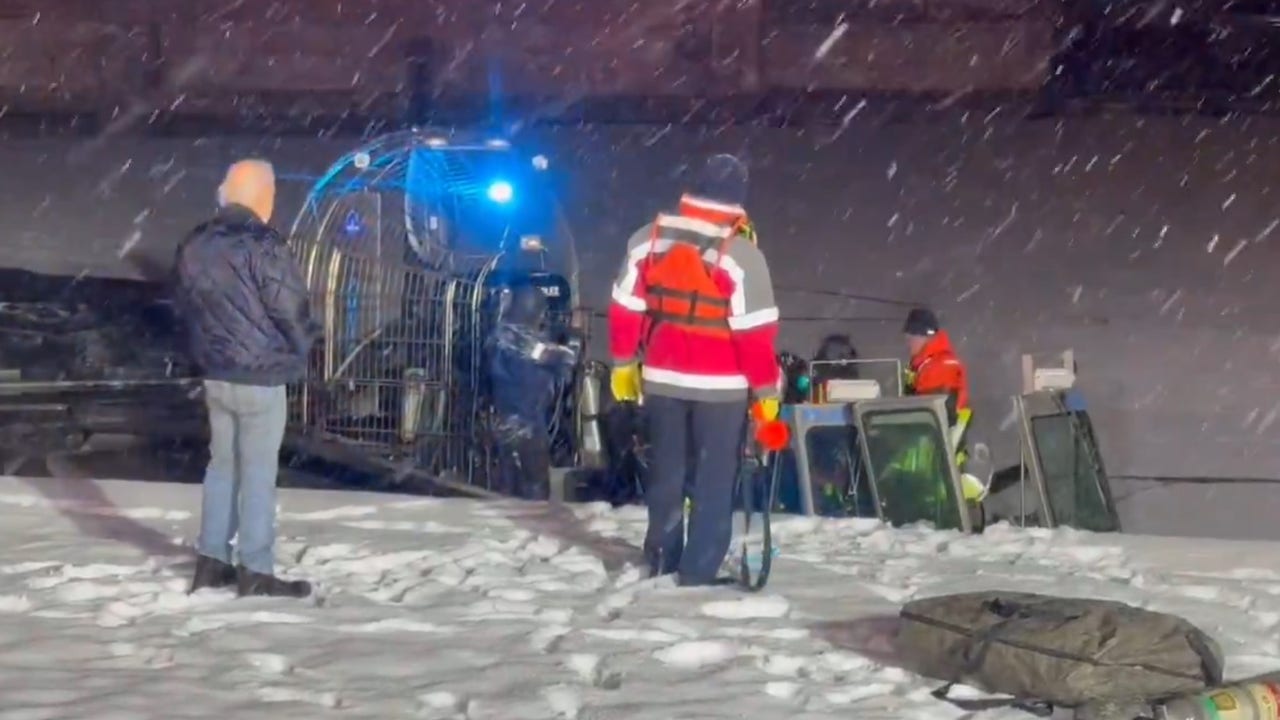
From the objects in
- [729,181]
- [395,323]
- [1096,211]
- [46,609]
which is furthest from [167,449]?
[1096,211]

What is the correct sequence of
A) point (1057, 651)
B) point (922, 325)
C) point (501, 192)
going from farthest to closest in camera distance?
1. point (501, 192)
2. point (922, 325)
3. point (1057, 651)

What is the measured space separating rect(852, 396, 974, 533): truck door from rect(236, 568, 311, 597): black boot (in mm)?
4190

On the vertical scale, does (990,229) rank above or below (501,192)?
above

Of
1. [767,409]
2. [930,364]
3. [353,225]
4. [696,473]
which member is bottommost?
[696,473]

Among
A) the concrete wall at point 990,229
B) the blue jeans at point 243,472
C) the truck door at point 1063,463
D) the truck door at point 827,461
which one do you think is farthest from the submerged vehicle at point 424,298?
the concrete wall at point 990,229

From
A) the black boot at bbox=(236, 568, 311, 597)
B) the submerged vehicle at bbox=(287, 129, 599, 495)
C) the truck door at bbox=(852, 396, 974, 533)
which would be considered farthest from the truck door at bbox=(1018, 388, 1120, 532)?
the black boot at bbox=(236, 568, 311, 597)

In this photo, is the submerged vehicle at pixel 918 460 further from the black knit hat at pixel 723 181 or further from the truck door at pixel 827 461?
the black knit hat at pixel 723 181

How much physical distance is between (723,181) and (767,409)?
0.86 m

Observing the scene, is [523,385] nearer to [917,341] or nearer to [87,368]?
[917,341]

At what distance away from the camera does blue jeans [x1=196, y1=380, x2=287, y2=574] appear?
19.4 feet

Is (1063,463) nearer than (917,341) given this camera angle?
No

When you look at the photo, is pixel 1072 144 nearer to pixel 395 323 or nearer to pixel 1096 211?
pixel 1096 211

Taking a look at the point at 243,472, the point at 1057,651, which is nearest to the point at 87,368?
the point at 243,472

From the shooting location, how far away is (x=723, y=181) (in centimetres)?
618
